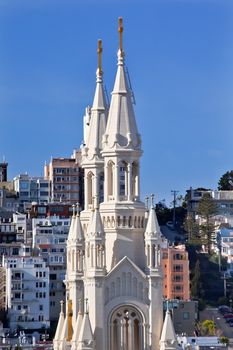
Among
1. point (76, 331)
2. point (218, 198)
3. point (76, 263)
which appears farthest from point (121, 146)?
point (218, 198)

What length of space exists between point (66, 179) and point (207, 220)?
42.6ft

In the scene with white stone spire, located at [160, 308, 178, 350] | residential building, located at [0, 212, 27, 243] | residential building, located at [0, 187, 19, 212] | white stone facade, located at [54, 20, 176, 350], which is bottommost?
white stone spire, located at [160, 308, 178, 350]

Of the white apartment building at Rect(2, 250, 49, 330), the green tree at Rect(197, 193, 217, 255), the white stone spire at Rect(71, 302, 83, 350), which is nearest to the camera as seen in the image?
the white stone spire at Rect(71, 302, 83, 350)

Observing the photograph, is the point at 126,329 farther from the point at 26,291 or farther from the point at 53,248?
the point at 53,248

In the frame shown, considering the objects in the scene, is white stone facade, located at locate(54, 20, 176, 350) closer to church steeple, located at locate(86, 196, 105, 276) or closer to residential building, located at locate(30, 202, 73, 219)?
church steeple, located at locate(86, 196, 105, 276)

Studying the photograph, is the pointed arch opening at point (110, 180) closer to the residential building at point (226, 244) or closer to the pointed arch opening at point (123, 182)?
the pointed arch opening at point (123, 182)

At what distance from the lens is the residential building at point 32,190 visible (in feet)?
452

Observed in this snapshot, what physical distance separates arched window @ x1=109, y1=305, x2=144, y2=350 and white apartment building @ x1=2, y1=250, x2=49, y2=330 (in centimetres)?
6153

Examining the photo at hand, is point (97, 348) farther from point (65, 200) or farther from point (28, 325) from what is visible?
point (65, 200)

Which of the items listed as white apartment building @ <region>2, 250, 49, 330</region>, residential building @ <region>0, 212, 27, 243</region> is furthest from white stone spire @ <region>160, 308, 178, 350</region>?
residential building @ <region>0, 212, 27, 243</region>

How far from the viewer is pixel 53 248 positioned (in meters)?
114

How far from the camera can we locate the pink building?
111688mm

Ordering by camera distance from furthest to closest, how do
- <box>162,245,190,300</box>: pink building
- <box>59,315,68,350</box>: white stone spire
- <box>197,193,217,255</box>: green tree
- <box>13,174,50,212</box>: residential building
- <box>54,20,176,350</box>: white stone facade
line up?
<box>13,174,50,212</box>: residential building < <box>197,193,217,255</box>: green tree < <box>162,245,190,300</box>: pink building < <box>59,315,68,350</box>: white stone spire < <box>54,20,176,350</box>: white stone facade

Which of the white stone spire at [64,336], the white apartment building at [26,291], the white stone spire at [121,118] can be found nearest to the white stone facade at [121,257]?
the white stone spire at [121,118]
